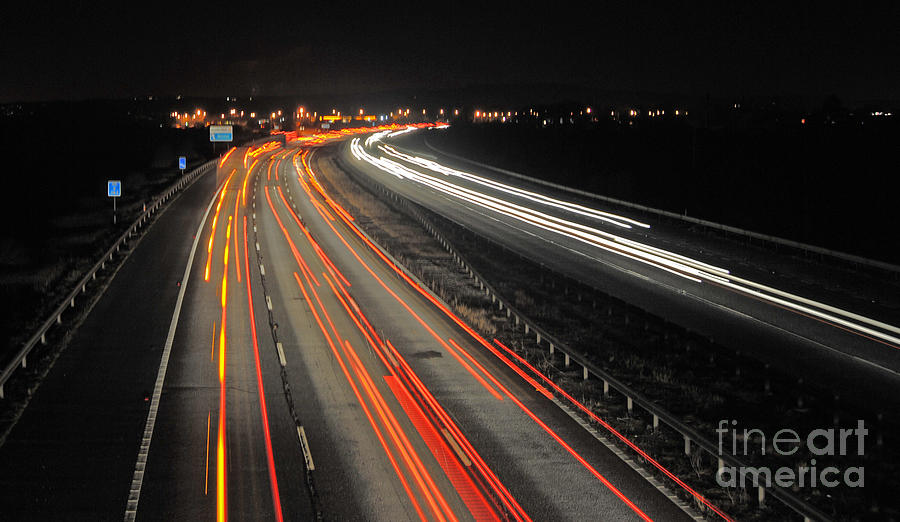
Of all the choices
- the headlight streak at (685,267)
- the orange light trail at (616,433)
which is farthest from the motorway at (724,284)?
the orange light trail at (616,433)

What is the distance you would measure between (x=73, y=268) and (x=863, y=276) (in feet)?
104

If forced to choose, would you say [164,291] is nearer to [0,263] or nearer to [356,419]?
[356,419]

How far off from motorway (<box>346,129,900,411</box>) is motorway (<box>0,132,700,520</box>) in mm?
7644

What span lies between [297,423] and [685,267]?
21166 millimetres

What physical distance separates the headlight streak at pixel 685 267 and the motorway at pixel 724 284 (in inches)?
1.6

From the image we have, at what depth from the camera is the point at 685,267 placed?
32.1 meters

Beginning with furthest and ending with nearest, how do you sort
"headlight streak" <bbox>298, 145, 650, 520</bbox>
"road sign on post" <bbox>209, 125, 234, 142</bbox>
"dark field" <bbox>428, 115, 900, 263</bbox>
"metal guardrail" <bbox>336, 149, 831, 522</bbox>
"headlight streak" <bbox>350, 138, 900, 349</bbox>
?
"road sign on post" <bbox>209, 125, 234, 142</bbox> → "dark field" <bbox>428, 115, 900, 263</bbox> → "headlight streak" <bbox>350, 138, 900, 349</bbox> → "headlight streak" <bbox>298, 145, 650, 520</bbox> → "metal guardrail" <bbox>336, 149, 831, 522</bbox>

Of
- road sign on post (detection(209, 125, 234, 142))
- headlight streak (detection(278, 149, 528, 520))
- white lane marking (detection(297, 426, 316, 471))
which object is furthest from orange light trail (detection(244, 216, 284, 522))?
road sign on post (detection(209, 125, 234, 142))

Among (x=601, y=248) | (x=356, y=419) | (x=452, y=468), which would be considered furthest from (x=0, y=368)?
(x=601, y=248)

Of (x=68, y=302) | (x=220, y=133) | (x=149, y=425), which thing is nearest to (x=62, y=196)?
(x=220, y=133)

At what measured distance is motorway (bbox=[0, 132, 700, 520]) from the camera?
11.5 m

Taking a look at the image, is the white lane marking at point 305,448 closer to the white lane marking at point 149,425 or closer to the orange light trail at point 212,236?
the white lane marking at point 149,425

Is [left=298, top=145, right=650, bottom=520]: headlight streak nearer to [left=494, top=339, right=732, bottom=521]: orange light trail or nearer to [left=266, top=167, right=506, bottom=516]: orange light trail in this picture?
[left=494, top=339, right=732, bottom=521]: orange light trail

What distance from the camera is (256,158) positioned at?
3659 inches
